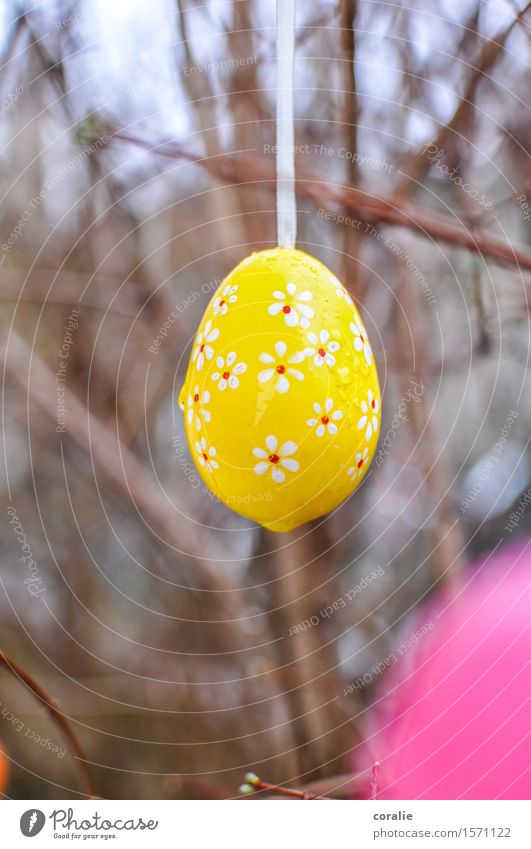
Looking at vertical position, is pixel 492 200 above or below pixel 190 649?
above

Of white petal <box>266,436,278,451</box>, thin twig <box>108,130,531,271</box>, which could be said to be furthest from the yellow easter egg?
thin twig <box>108,130,531,271</box>

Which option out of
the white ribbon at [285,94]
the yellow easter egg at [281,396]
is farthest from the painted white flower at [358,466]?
the white ribbon at [285,94]

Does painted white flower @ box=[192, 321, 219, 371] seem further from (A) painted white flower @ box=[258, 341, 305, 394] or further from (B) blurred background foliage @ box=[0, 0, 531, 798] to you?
(B) blurred background foliage @ box=[0, 0, 531, 798]

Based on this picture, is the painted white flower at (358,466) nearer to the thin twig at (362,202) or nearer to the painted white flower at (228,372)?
the painted white flower at (228,372)

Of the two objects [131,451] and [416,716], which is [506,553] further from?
[131,451]

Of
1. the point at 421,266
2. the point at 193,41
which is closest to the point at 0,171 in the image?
the point at 193,41
